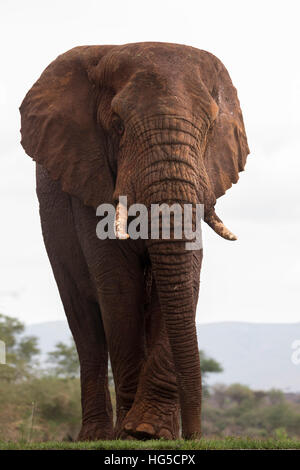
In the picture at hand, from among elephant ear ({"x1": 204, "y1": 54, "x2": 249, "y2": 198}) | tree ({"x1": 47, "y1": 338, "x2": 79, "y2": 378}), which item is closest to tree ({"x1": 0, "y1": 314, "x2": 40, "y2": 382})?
tree ({"x1": 47, "y1": 338, "x2": 79, "y2": 378})

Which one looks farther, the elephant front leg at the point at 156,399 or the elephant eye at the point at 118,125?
the elephant eye at the point at 118,125

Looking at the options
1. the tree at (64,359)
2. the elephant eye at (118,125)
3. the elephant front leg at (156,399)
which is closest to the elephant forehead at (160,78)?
the elephant eye at (118,125)

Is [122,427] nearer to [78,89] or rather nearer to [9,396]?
[78,89]

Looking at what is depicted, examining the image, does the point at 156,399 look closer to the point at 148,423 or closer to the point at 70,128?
the point at 148,423

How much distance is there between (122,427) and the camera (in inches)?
331

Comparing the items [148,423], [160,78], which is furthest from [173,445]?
[160,78]

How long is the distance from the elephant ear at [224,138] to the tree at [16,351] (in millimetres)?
18906

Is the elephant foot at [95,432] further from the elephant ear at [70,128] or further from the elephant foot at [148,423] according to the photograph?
the elephant ear at [70,128]

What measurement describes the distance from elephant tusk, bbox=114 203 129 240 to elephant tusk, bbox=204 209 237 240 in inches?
26.9

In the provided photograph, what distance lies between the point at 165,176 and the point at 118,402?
83.8 inches

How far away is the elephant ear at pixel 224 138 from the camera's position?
8539 millimetres

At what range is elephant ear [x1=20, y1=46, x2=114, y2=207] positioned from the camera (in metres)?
8.73

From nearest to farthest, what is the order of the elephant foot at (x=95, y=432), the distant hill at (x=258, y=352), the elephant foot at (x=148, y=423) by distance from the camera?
the elephant foot at (x=148, y=423) < the elephant foot at (x=95, y=432) < the distant hill at (x=258, y=352)

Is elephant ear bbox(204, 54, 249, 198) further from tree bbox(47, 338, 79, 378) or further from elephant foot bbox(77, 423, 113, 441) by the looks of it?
tree bbox(47, 338, 79, 378)
